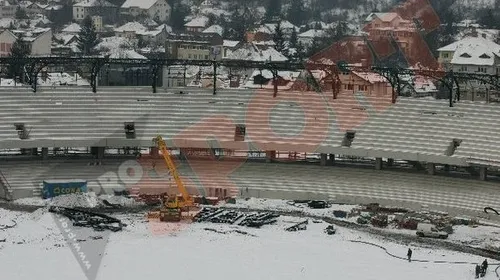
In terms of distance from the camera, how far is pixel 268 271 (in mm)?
30719

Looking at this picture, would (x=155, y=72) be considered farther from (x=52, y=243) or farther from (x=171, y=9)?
(x=171, y=9)

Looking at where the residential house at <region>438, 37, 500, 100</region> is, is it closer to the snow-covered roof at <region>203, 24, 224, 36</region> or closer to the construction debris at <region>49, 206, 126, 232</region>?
the snow-covered roof at <region>203, 24, 224, 36</region>

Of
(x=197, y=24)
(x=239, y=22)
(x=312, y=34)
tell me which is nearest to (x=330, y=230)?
(x=312, y=34)

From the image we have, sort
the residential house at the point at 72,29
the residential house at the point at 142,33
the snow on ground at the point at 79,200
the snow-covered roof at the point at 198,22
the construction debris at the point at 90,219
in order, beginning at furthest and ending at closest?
the snow-covered roof at the point at 198,22
the residential house at the point at 72,29
the residential house at the point at 142,33
the snow on ground at the point at 79,200
the construction debris at the point at 90,219

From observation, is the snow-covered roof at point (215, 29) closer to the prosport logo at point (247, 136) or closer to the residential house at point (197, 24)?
the residential house at point (197, 24)

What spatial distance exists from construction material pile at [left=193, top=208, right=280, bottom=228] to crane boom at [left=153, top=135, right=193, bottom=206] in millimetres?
1489

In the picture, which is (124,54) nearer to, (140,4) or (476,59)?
(476,59)

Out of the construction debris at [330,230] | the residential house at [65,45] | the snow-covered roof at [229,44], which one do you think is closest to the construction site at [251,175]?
the construction debris at [330,230]

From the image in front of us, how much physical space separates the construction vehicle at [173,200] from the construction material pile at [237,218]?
2.41ft

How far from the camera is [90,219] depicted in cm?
3612

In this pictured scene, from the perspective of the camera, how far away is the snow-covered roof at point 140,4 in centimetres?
13750


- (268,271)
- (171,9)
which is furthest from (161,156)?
(171,9)

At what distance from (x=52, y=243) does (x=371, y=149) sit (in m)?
15.6

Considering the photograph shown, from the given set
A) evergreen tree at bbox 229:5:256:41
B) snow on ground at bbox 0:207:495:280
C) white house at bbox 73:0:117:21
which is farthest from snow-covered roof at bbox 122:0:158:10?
snow on ground at bbox 0:207:495:280
